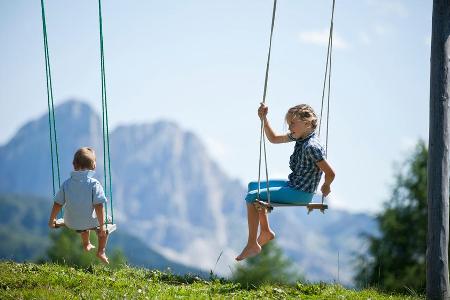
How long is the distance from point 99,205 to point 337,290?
3785mm

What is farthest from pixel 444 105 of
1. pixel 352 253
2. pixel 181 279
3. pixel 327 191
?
pixel 352 253

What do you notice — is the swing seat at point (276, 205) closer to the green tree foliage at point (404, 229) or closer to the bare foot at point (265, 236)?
the bare foot at point (265, 236)

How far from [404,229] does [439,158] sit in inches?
1207

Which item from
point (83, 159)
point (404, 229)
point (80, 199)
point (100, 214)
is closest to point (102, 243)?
point (100, 214)

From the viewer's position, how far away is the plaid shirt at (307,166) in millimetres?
8688

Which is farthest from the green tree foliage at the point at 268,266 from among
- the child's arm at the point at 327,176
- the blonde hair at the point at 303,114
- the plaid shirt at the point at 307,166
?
the child's arm at the point at 327,176

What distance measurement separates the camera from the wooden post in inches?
328

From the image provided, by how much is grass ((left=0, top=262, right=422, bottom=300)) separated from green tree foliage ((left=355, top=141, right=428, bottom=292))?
85.9ft

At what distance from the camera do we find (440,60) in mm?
8523

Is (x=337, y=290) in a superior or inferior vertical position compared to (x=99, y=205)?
inferior

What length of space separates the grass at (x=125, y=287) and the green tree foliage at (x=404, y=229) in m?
26.2

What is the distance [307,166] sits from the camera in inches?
346

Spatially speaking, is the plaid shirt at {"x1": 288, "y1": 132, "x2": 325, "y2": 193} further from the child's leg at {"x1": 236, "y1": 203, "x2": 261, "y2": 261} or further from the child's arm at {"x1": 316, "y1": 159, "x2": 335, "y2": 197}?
the child's leg at {"x1": 236, "y1": 203, "x2": 261, "y2": 261}

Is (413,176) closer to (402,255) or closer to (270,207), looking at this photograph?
(402,255)
